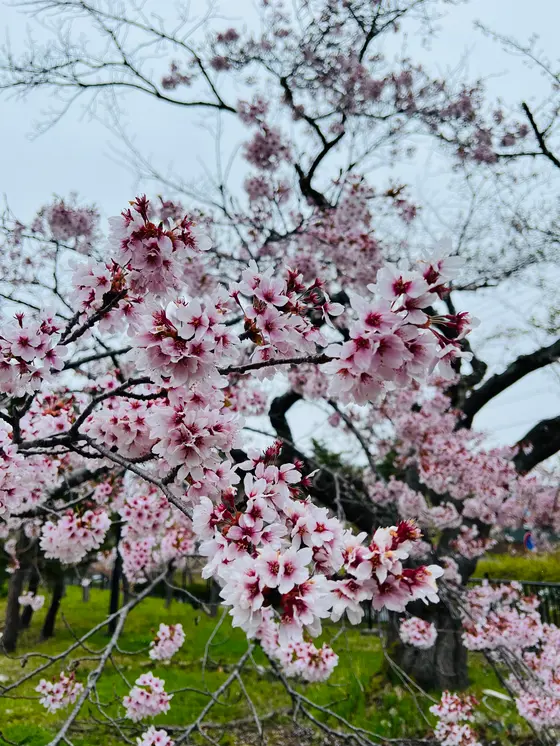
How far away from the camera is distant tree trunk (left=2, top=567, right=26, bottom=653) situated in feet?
32.3

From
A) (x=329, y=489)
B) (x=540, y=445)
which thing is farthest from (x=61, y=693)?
(x=540, y=445)

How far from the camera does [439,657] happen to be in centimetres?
608

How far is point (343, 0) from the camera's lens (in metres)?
6.00

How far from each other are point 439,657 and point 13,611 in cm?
830

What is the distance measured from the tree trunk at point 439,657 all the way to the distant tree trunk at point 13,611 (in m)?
7.46

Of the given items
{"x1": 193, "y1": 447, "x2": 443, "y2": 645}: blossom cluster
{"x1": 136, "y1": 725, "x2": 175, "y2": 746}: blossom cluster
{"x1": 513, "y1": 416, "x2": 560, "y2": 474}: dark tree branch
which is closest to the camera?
{"x1": 193, "y1": 447, "x2": 443, "y2": 645}: blossom cluster

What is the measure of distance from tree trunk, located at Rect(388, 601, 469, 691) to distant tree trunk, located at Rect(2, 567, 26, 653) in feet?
24.5

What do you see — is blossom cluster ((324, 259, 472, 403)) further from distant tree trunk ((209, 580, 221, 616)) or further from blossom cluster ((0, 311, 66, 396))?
blossom cluster ((0, 311, 66, 396))

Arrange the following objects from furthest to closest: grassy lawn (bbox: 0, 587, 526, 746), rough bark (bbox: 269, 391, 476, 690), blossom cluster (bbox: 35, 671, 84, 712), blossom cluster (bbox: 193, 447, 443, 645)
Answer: rough bark (bbox: 269, 391, 476, 690)
grassy lawn (bbox: 0, 587, 526, 746)
blossom cluster (bbox: 35, 671, 84, 712)
blossom cluster (bbox: 193, 447, 443, 645)

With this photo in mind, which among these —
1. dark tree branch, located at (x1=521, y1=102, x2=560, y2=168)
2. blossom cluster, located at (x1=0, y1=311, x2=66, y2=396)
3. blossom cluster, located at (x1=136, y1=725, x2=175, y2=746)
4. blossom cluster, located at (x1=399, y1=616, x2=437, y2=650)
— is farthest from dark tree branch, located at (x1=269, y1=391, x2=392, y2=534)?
dark tree branch, located at (x1=521, y1=102, x2=560, y2=168)

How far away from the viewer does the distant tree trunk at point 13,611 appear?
986 centimetres

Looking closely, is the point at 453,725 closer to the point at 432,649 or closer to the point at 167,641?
the point at 167,641

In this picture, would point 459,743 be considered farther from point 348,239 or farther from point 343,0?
point 343,0

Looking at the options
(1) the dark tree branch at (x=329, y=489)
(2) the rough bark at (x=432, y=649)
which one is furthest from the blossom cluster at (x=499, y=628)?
(2) the rough bark at (x=432, y=649)
